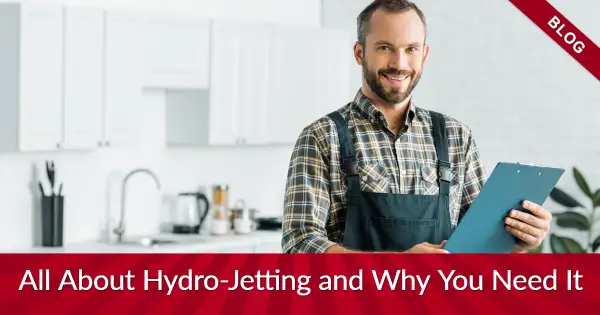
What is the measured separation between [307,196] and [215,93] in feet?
13.2

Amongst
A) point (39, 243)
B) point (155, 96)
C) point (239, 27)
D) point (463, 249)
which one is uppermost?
point (239, 27)

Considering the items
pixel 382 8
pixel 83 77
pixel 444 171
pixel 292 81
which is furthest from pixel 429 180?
pixel 292 81

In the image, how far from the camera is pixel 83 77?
5.38 metres

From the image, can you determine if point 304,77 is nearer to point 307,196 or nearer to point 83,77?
point 83,77

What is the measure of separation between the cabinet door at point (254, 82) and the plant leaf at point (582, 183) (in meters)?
1.96

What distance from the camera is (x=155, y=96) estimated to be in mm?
6227

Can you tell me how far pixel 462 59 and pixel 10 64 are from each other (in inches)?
122

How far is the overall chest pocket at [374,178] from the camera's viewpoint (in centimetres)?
223

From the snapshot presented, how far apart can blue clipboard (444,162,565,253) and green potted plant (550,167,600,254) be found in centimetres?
393

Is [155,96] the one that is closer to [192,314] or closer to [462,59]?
[462,59]

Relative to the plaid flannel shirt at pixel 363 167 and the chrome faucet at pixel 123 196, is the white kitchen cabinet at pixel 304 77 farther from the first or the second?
the plaid flannel shirt at pixel 363 167

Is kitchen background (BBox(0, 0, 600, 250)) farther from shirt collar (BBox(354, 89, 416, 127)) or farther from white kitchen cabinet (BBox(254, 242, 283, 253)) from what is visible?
shirt collar (BBox(354, 89, 416, 127))

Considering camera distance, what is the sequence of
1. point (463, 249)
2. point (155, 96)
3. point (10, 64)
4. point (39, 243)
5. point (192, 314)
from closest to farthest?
1. point (192, 314)
2. point (463, 249)
3. point (10, 64)
4. point (39, 243)
5. point (155, 96)

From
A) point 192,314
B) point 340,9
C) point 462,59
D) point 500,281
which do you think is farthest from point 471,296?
point 340,9
